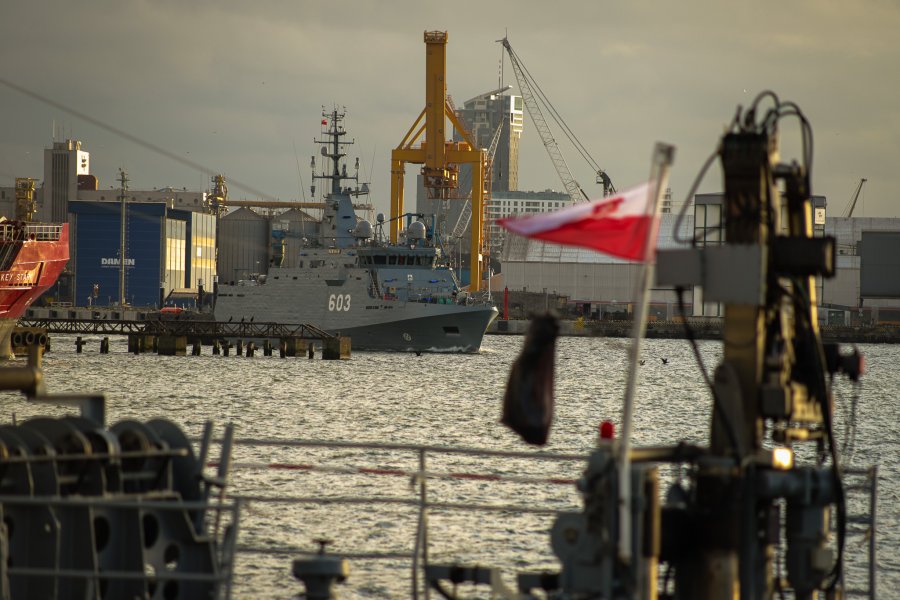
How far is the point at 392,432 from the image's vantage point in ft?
125

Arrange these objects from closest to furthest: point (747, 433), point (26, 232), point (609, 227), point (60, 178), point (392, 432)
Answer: point (609, 227)
point (747, 433)
point (392, 432)
point (26, 232)
point (60, 178)

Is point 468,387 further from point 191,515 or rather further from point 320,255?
point 191,515

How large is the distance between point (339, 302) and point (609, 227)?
71754 mm

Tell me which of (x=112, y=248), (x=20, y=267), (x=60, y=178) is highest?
(x=60, y=178)

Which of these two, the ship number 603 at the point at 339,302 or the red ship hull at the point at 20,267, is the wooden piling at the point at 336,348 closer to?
the ship number 603 at the point at 339,302

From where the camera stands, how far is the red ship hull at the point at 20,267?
66.2 m

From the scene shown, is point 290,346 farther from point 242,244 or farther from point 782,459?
point 242,244

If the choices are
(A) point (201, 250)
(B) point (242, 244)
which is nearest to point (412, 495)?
(A) point (201, 250)

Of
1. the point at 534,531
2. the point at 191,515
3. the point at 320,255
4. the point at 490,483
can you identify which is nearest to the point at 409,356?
the point at 320,255

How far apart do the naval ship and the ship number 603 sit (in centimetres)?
6

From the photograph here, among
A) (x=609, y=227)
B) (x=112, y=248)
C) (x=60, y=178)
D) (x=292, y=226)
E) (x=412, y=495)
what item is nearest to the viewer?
(x=609, y=227)

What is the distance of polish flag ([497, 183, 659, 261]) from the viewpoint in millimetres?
9148

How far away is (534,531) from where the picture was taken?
71.3 ft

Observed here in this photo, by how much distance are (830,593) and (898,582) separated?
27.6 ft
